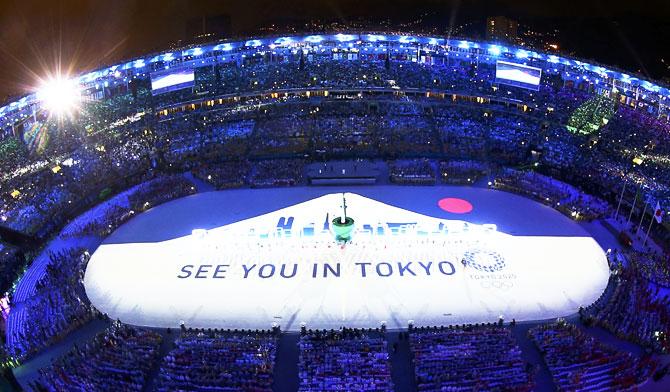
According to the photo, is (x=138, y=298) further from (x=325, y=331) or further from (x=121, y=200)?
(x=121, y=200)

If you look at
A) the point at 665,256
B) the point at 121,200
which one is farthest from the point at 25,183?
the point at 665,256

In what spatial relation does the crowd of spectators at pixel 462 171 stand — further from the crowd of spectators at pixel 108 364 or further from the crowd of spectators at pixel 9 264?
the crowd of spectators at pixel 9 264

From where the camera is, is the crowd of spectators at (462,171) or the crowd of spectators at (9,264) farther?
the crowd of spectators at (462,171)

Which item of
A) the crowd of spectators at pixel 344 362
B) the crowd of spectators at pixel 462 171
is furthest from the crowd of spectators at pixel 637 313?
the crowd of spectators at pixel 462 171

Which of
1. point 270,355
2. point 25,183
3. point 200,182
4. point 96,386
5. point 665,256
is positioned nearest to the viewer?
point 96,386

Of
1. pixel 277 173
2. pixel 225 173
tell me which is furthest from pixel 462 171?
pixel 225 173

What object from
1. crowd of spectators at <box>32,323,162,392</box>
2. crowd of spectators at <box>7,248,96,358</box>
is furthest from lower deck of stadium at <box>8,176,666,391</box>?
crowd of spectators at <box>32,323,162,392</box>
